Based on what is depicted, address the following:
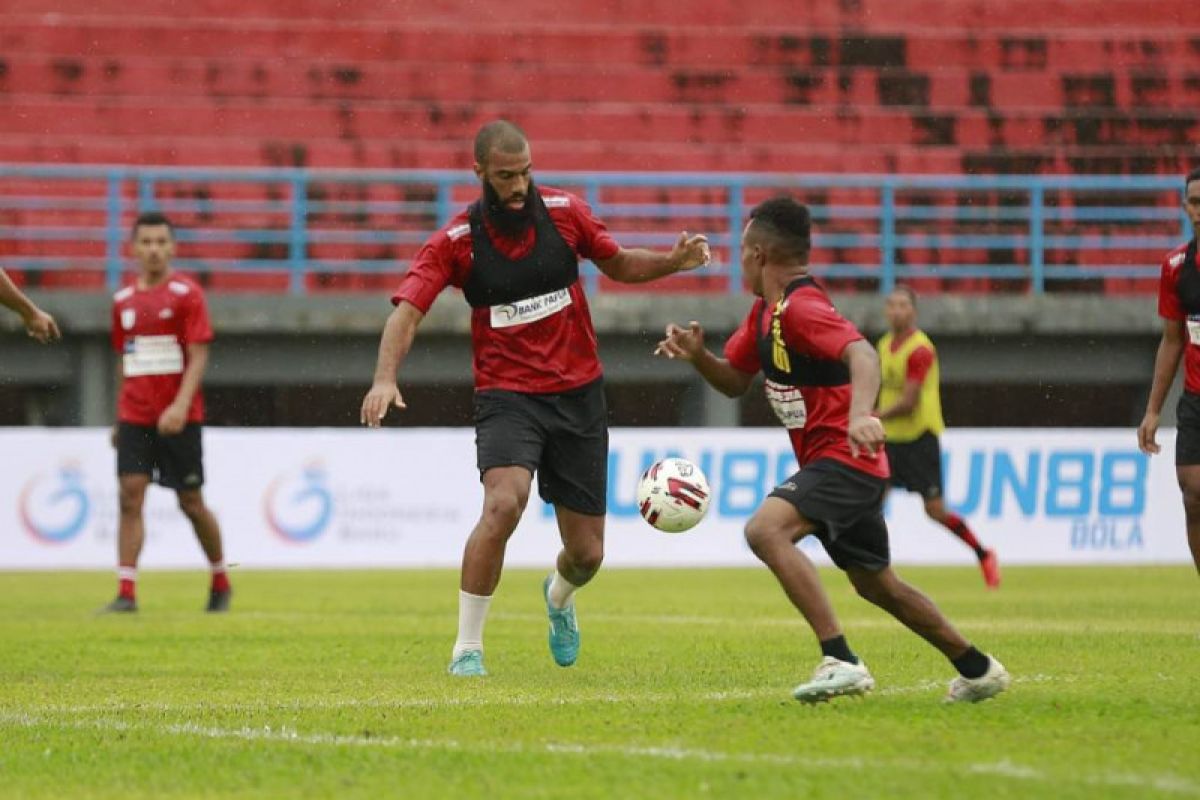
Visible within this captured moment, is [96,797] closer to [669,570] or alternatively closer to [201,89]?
[669,570]

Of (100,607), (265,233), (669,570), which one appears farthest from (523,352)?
(265,233)

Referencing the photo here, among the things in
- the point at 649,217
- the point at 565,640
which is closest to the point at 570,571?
the point at 565,640

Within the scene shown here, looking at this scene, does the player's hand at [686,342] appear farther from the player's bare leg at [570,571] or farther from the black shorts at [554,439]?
the player's bare leg at [570,571]

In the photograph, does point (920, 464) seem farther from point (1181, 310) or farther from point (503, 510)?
point (503, 510)

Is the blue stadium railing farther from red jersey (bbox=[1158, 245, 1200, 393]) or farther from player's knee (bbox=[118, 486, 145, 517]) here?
red jersey (bbox=[1158, 245, 1200, 393])

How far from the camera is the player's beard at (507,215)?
29.0ft

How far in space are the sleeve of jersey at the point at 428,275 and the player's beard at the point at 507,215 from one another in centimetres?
20

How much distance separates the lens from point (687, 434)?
18750 millimetres

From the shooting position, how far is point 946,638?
695 centimetres

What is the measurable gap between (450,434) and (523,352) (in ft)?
32.5

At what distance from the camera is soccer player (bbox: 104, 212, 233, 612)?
13234 mm

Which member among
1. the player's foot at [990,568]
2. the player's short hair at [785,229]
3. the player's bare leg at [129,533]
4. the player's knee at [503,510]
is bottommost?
the player's foot at [990,568]

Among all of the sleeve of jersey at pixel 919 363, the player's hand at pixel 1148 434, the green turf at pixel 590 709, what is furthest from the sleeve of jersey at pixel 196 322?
the player's hand at pixel 1148 434

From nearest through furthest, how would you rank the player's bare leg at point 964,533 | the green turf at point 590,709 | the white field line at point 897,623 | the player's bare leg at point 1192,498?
1. the green turf at point 590,709
2. the player's bare leg at point 1192,498
3. the white field line at point 897,623
4. the player's bare leg at point 964,533
